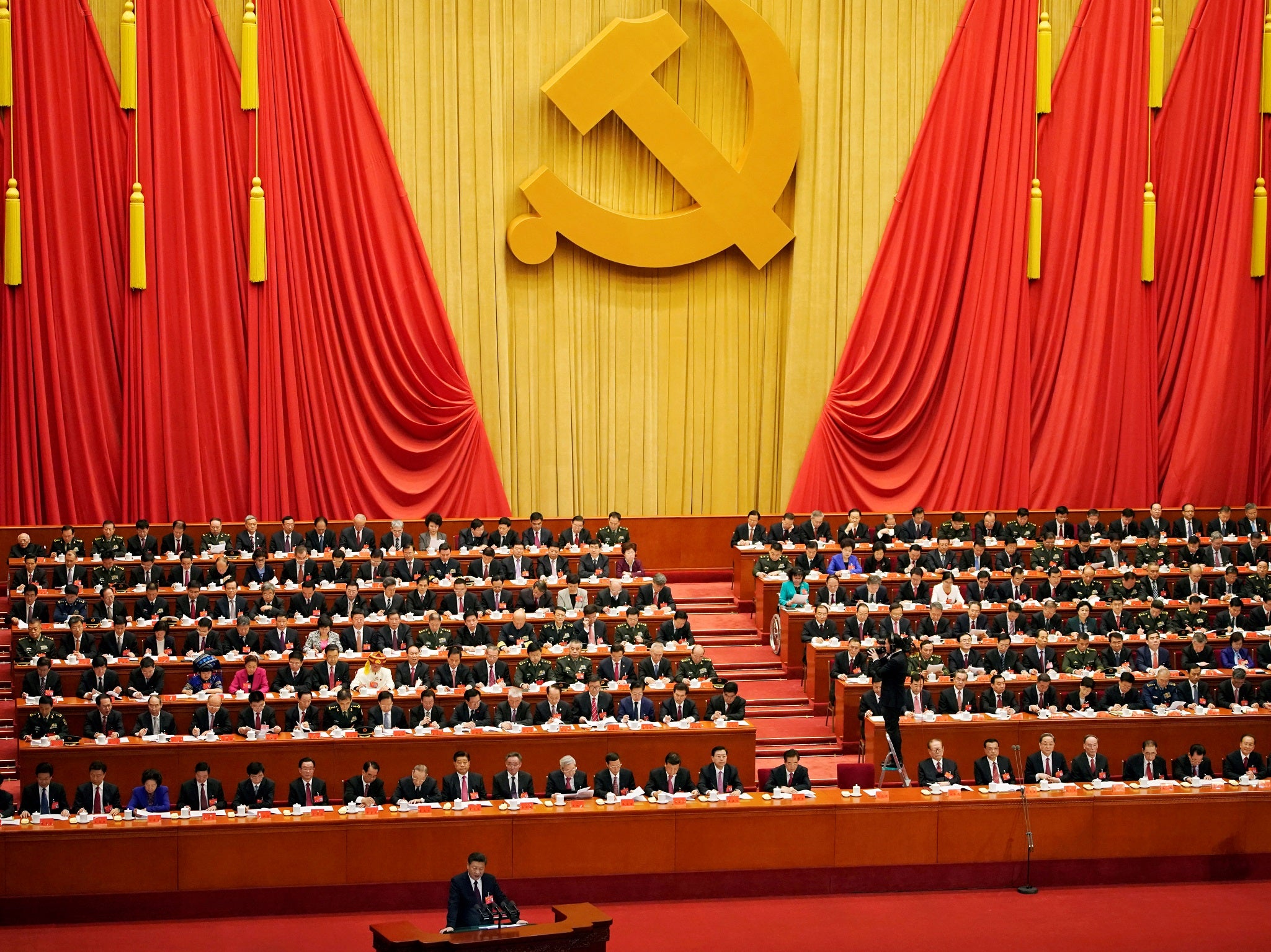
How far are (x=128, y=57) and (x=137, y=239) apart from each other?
59.9 inches

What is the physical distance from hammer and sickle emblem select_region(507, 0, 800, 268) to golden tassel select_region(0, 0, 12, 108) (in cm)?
433

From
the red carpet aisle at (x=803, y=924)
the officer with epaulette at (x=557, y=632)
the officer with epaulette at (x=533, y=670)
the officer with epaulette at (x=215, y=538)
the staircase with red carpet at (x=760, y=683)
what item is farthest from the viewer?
the officer with epaulette at (x=215, y=538)

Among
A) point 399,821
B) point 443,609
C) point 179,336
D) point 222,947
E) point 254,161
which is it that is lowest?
point 222,947

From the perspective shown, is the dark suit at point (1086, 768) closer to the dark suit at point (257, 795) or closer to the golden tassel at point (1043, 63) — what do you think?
the dark suit at point (257, 795)

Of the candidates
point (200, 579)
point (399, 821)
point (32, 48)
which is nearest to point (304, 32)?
point (32, 48)

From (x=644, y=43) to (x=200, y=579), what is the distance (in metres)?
5.98

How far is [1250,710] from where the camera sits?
35.8 feet

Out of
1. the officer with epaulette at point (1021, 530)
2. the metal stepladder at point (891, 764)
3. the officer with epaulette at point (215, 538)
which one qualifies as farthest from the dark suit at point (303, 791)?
the officer with epaulette at point (1021, 530)

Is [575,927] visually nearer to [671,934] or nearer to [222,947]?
[671,934]

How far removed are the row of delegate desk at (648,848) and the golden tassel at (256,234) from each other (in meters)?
5.91

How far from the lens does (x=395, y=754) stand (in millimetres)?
10094

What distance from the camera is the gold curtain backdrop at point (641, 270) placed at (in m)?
14.1

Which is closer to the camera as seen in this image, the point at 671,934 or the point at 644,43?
the point at 671,934

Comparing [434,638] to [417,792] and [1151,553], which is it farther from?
[1151,553]
